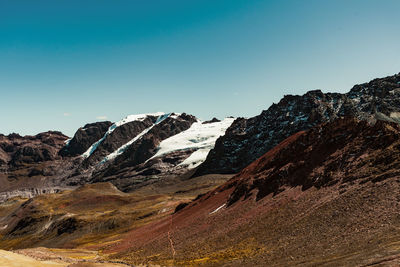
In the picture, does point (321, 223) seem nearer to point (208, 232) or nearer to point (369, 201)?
point (369, 201)

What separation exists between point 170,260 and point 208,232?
12914mm

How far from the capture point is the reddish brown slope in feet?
114

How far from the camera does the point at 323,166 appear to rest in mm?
60438

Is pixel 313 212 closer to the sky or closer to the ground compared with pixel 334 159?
closer to the ground

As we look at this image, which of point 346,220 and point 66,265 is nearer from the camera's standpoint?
point 346,220

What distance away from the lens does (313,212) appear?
47.1 meters

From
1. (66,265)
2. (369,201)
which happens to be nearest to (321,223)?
(369,201)

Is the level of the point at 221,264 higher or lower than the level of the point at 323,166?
lower

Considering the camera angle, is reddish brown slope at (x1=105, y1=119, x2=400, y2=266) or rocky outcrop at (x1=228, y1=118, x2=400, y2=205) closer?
reddish brown slope at (x1=105, y1=119, x2=400, y2=266)

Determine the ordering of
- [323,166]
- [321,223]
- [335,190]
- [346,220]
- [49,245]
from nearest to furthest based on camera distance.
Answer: [346,220] < [321,223] < [335,190] < [323,166] < [49,245]

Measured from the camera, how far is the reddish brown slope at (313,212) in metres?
34.8

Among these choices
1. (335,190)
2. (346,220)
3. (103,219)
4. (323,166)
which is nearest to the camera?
(346,220)

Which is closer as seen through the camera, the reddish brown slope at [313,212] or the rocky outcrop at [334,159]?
the reddish brown slope at [313,212]

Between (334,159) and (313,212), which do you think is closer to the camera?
(313,212)
